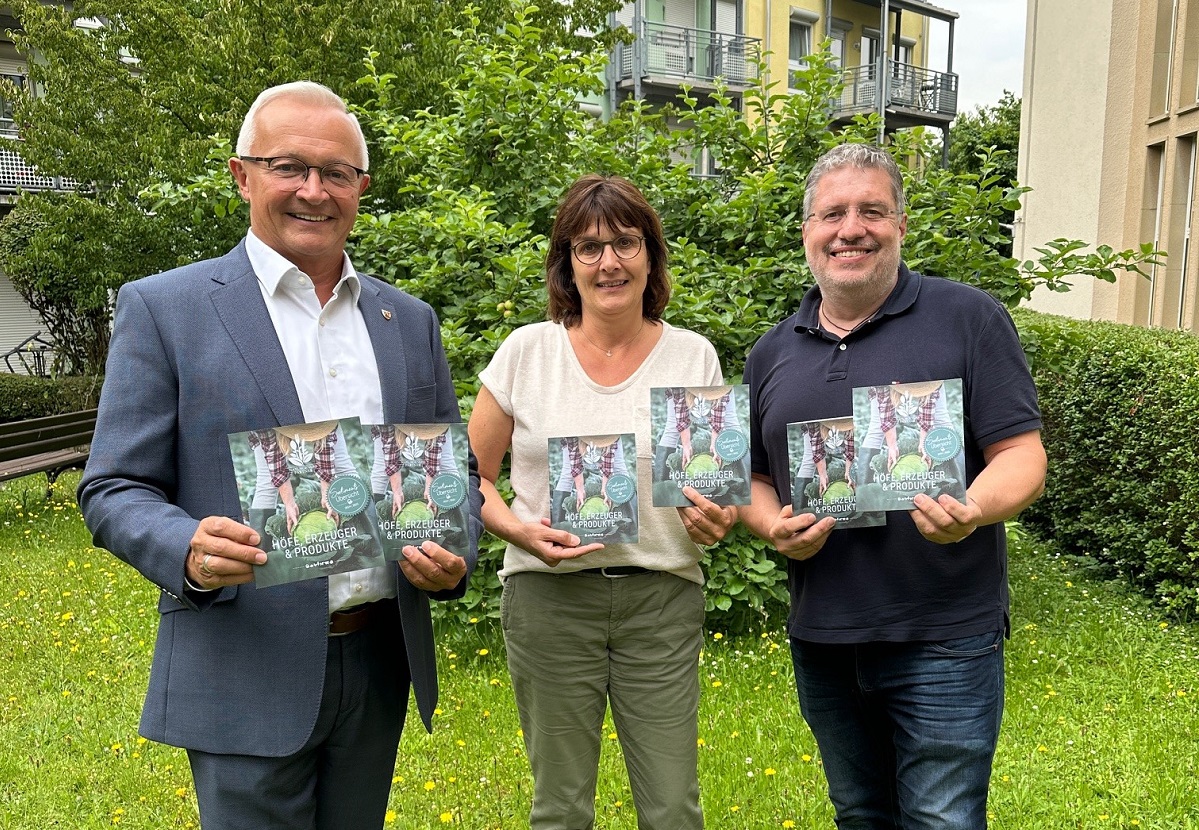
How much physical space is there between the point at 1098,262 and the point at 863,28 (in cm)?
2756

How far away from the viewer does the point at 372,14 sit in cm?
952

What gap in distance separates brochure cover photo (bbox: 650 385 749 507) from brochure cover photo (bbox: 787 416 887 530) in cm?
18

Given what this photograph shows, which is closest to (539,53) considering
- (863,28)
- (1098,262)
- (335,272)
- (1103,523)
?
(1098,262)

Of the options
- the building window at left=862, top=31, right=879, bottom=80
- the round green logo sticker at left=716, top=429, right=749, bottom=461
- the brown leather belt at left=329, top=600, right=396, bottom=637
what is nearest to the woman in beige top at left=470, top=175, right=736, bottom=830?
the round green logo sticker at left=716, top=429, right=749, bottom=461

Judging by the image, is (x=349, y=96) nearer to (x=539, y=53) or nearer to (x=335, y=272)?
(x=539, y=53)

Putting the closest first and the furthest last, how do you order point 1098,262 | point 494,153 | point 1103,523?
point 1098,262 → point 494,153 → point 1103,523

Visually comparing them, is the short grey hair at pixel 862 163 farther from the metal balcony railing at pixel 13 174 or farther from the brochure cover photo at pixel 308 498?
the metal balcony railing at pixel 13 174

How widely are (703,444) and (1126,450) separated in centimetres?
538

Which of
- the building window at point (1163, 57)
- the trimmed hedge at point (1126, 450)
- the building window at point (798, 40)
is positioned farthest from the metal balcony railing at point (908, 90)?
the trimmed hedge at point (1126, 450)

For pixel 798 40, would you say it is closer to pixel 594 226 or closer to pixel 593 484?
pixel 594 226

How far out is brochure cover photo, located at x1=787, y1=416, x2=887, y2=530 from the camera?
92.9 inches

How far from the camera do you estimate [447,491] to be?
7.27ft

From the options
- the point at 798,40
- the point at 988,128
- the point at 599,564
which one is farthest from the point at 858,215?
the point at 988,128

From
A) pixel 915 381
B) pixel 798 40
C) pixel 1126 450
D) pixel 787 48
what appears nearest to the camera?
pixel 915 381
